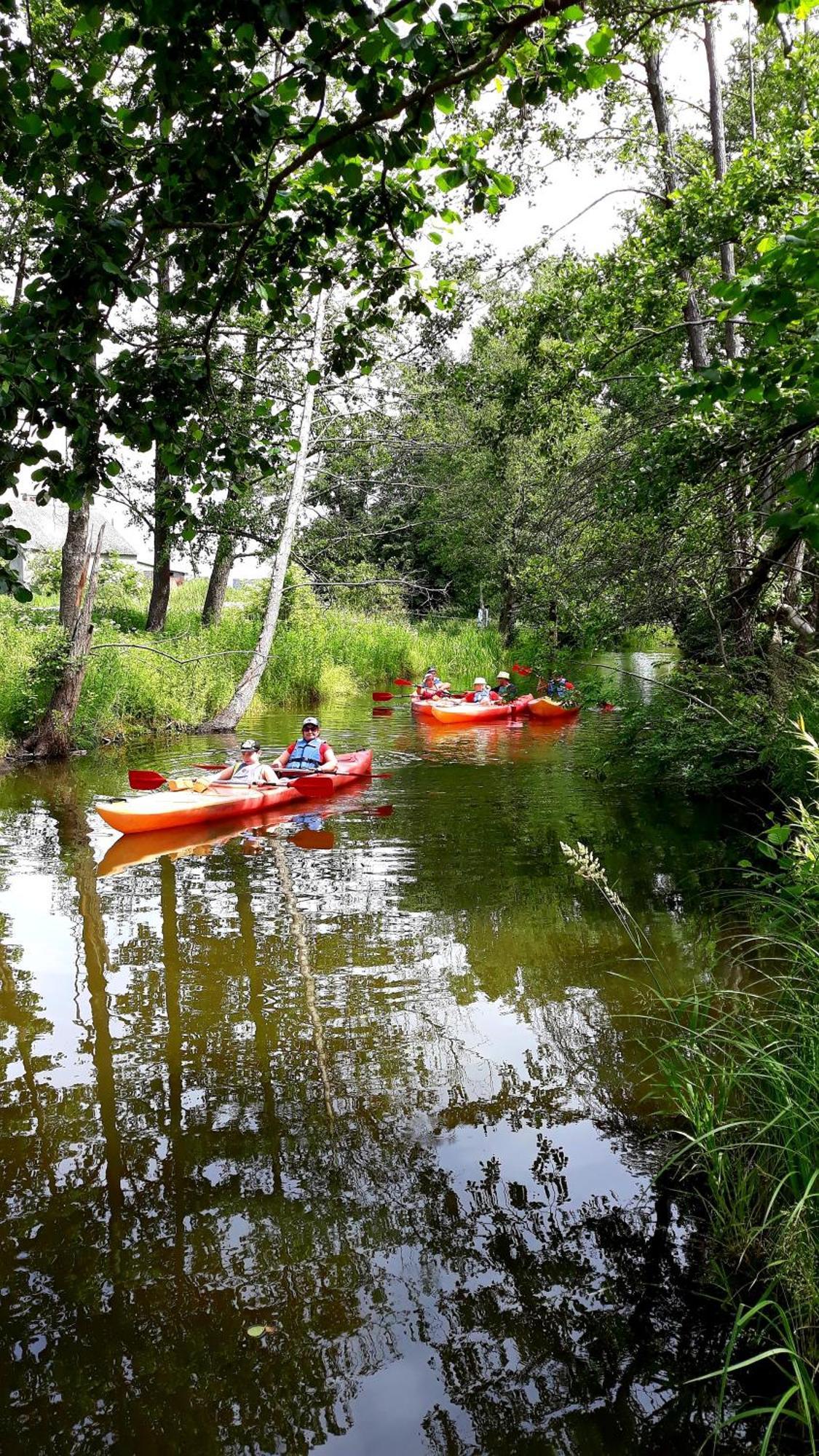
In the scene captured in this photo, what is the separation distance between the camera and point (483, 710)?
18438mm

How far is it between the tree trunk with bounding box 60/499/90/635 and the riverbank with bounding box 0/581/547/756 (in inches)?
15.6

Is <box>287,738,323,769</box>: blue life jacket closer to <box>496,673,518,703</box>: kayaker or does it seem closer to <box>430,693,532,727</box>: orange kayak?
<box>430,693,532,727</box>: orange kayak

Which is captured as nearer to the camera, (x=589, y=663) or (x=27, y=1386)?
(x=27, y=1386)

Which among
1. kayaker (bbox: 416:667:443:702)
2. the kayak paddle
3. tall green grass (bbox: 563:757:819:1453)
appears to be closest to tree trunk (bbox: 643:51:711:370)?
the kayak paddle

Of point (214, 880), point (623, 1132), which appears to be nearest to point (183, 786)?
point (214, 880)

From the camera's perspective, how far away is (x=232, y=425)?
3.75 metres

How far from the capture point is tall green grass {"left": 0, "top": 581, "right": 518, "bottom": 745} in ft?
44.2

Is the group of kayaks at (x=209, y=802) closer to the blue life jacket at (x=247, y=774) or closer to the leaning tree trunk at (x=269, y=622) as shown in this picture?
the blue life jacket at (x=247, y=774)

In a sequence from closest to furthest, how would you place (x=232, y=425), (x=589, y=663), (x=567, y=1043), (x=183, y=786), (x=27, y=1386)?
1. (x=27, y=1386)
2. (x=232, y=425)
3. (x=567, y=1043)
4. (x=589, y=663)
5. (x=183, y=786)

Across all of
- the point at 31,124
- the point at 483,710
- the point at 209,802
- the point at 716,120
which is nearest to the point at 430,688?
the point at 483,710

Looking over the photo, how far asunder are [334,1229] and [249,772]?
7.74 meters

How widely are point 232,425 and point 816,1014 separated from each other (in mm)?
3002

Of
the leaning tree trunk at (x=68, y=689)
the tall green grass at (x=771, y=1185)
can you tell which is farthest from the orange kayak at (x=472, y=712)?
the tall green grass at (x=771, y=1185)

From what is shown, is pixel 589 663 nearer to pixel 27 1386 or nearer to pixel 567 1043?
pixel 567 1043
